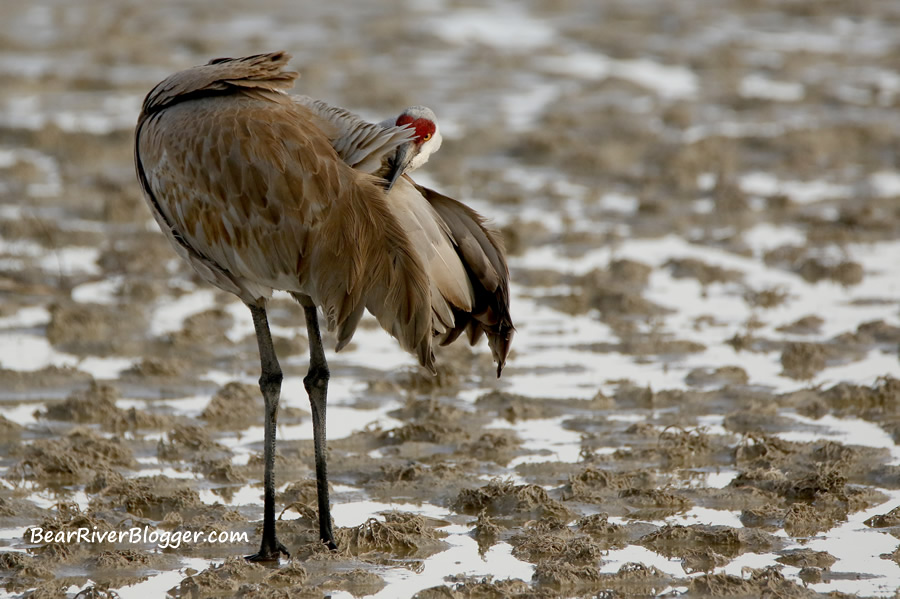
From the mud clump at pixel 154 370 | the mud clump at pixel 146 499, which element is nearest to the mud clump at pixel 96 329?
the mud clump at pixel 154 370

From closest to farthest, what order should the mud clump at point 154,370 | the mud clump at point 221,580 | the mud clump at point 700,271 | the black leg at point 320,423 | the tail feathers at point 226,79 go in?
the mud clump at point 221,580, the tail feathers at point 226,79, the black leg at point 320,423, the mud clump at point 154,370, the mud clump at point 700,271

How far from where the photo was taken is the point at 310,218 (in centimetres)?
480

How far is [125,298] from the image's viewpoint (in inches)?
334

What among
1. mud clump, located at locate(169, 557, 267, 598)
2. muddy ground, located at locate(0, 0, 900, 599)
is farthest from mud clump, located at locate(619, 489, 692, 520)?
mud clump, located at locate(169, 557, 267, 598)

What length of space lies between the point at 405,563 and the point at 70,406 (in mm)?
2433

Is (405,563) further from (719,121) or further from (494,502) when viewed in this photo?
(719,121)

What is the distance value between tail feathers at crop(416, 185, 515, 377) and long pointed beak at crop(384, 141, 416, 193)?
225 millimetres

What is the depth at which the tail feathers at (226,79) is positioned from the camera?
16.4 ft

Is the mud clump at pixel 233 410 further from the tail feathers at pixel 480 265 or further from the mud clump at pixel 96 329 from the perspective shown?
the tail feathers at pixel 480 265

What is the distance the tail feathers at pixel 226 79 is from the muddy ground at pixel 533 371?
169 cm

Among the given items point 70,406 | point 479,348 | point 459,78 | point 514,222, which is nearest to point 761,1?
point 459,78

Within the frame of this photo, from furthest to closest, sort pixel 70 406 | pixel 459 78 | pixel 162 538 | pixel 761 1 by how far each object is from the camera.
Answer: pixel 761 1 → pixel 459 78 → pixel 70 406 → pixel 162 538

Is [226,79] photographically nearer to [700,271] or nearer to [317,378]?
[317,378]

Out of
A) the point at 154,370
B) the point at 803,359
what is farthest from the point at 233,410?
the point at 803,359
